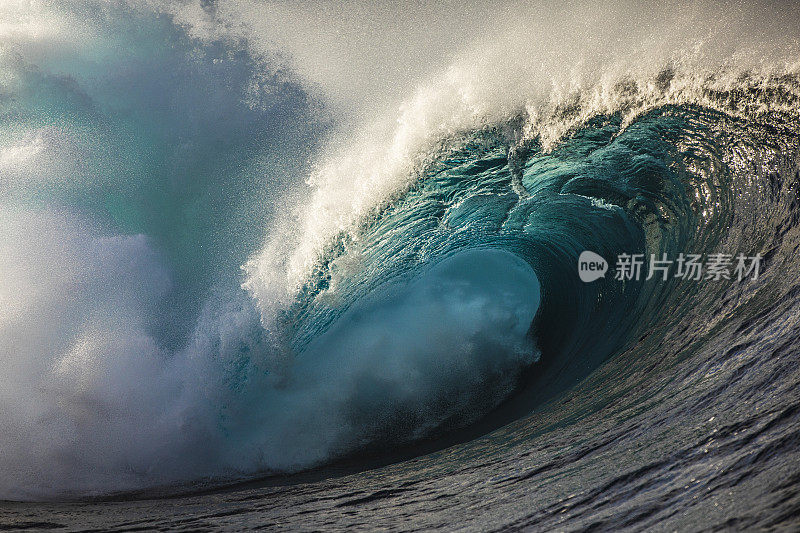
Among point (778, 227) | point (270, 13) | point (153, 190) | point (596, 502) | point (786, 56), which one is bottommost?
point (596, 502)

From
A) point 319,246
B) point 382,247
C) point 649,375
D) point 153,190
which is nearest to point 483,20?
point 382,247

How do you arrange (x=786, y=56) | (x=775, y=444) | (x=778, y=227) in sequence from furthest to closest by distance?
(x=786, y=56) → (x=778, y=227) → (x=775, y=444)

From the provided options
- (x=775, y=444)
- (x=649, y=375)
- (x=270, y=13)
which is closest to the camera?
(x=775, y=444)

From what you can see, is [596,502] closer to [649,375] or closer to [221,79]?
[649,375]

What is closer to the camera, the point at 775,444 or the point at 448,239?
the point at 775,444

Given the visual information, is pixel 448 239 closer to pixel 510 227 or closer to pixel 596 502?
pixel 510 227

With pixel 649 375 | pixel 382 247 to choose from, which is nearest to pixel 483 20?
pixel 382 247

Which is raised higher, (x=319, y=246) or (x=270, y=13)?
(x=270, y=13)
